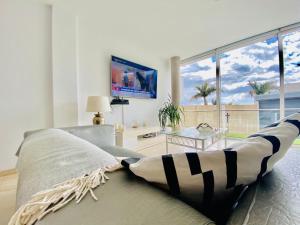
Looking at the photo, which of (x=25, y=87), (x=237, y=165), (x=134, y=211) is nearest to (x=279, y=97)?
(x=237, y=165)

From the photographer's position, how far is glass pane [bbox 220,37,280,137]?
328 centimetres

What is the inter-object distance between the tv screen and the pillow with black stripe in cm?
285

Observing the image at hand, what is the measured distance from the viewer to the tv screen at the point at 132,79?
10.2ft

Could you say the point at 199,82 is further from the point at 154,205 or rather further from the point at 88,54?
the point at 154,205

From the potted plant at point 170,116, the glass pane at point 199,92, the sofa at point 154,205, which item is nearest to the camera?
the sofa at point 154,205

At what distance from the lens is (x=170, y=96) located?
451cm

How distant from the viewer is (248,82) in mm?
3686

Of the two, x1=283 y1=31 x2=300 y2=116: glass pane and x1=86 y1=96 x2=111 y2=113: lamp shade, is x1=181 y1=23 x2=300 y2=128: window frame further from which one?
x1=86 y1=96 x2=111 y2=113: lamp shade

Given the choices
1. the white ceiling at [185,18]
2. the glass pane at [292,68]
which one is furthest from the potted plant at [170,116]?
the glass pane at [292,68]

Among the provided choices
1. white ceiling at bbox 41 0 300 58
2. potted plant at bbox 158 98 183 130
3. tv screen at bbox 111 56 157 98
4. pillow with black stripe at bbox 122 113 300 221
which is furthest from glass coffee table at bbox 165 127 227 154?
white ceiling at bbox 41 0 300 58

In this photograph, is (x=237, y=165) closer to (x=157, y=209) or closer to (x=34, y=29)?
(x=157, y=209)

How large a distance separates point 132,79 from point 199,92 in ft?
6.96

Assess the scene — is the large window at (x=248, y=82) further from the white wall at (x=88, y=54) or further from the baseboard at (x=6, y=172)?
the baseboard at (x=6, y=172)

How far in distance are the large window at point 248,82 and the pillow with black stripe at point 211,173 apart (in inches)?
140
